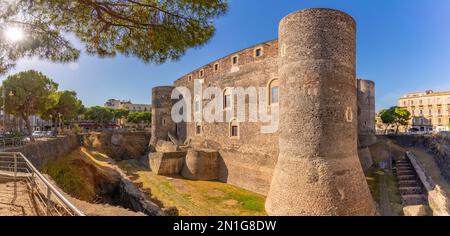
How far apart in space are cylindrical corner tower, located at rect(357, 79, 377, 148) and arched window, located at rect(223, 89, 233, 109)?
45.0 ft

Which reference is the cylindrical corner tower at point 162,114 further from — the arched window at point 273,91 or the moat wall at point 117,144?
the arched window at point 273,91

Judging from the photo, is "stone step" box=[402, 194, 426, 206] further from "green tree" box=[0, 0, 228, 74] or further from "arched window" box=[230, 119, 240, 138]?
"green tree" box=[0, 0, 228, 74]

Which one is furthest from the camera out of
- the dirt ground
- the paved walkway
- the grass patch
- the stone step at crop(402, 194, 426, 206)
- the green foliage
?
the green foliage

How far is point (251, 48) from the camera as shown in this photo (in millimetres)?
15750

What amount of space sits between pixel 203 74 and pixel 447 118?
48120 millimetres

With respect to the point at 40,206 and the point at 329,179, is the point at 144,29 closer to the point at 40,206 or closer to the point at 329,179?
the point at 40,206

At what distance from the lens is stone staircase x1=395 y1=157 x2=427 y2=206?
12281 mm

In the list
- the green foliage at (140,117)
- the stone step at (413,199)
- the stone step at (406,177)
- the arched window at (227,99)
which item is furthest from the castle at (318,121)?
the green foliage at (140,117)

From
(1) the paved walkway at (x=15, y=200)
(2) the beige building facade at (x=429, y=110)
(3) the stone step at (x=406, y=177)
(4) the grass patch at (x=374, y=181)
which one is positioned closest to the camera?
(1) the paved walkway at (x=15, y=200)

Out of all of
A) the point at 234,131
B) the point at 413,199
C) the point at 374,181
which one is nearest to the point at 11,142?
the point at 234,131

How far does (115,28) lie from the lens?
7.42 metres

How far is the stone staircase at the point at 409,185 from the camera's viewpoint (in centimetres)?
1228

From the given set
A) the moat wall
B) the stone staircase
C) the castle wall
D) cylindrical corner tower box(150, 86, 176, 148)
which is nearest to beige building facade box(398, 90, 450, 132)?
the stone staircase

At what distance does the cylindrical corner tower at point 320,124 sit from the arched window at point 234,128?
6.80 m
